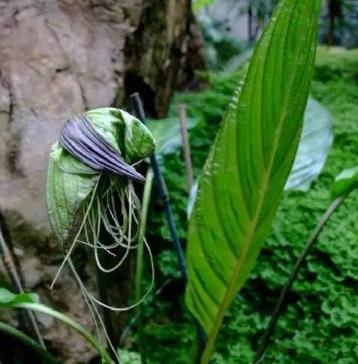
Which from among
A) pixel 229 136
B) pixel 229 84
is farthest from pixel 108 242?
pixel 229 84

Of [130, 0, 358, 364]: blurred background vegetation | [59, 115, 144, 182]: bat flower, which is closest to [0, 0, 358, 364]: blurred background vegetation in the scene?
[130, 0, 358, 364]: blurred background vegetation

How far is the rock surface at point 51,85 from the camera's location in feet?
3.90

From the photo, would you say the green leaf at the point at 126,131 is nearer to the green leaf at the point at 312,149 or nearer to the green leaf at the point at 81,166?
the green leaf at the point at 81,166

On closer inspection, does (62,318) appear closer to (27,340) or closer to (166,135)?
(27,340)

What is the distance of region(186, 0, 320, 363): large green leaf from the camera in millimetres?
794

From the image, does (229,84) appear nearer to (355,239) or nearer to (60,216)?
(355,239)

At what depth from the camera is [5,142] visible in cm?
123

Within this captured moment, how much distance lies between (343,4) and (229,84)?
137 cm

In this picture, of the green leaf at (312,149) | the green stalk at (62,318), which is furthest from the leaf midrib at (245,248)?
the green leaf at (312,149)

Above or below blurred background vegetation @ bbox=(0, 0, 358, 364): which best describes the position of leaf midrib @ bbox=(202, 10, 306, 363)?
above

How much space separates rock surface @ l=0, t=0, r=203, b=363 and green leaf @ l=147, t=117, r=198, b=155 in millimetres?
101

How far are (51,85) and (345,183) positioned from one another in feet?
1.99

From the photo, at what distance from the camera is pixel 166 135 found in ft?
4.71

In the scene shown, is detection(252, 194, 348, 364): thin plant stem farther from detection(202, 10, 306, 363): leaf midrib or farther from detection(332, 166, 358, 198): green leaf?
detection(202, 10, 306, 363): leaf midrib
